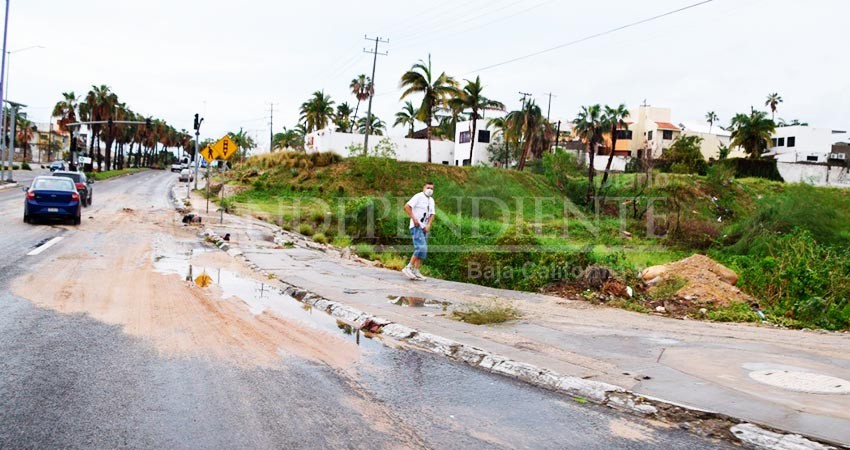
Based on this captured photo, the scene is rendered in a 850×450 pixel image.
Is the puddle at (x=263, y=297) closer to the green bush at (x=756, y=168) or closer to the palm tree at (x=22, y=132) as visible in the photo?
the green bush at (x=756, y=168)

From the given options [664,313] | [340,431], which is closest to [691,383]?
[340,431]

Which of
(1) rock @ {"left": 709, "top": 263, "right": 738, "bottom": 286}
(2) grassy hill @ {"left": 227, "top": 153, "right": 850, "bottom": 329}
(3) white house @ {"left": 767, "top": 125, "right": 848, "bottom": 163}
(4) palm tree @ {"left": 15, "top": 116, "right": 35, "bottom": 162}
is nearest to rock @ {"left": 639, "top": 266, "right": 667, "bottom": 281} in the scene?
(2) grassy hill @ {"left": 227, "top": 153, "right": 850, "bottom": 329}

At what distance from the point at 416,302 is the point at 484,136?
2290 inches

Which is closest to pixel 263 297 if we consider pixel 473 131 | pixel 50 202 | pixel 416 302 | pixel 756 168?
pixel 416 302

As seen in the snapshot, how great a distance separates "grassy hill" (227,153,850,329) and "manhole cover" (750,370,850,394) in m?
4.06

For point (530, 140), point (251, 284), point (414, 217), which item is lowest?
point (251, 284)

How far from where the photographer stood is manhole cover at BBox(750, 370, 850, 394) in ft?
19.1

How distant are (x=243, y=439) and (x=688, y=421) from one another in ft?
11.1

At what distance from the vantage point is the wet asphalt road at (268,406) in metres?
4.46

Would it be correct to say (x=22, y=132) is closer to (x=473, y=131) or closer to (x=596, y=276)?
(x=473, y=131)

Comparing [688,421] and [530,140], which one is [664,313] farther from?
[530,140]

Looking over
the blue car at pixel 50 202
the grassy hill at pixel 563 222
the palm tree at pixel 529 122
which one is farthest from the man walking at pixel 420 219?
the palm tree at pixel 529 122

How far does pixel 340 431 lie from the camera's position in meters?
4.64

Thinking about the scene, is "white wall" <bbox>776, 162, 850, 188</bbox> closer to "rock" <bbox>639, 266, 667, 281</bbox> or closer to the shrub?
the shrub
